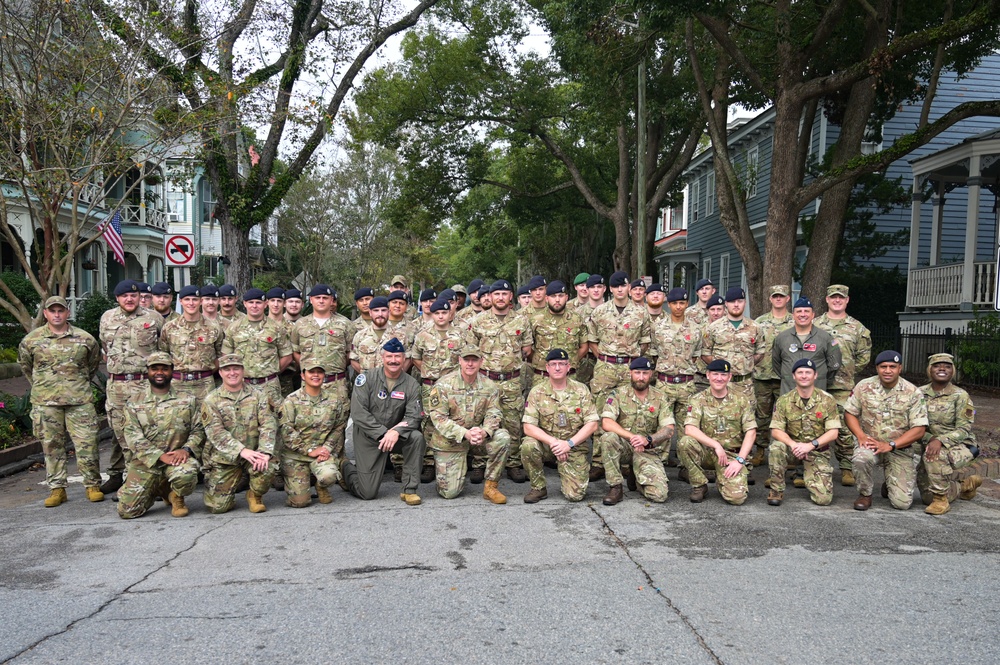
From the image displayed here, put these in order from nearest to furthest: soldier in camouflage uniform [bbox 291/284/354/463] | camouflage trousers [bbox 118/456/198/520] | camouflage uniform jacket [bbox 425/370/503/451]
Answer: camouflage trousers [bbox 118/456/198/520], camouflage uniform jacket [bbox 425/370/503/451], soldier in camouflage uniform [bbox 291/284/354/463]

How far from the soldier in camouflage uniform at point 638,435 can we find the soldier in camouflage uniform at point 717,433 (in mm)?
239

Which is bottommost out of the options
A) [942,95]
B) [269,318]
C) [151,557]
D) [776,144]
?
[151,557]

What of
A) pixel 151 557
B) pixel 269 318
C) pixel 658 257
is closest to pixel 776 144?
pixel 269 318

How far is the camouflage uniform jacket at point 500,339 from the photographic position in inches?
327

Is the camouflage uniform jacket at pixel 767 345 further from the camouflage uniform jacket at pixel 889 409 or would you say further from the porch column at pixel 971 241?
the porch column at pixel 971 241

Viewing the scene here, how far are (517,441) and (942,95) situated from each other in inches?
809

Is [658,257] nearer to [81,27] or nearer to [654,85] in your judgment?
[654,85]

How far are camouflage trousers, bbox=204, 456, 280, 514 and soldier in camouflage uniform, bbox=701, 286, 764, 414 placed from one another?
188 inches

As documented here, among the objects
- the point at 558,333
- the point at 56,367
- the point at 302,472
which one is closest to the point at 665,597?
the point at 302,472

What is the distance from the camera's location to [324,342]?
8281 millimetres

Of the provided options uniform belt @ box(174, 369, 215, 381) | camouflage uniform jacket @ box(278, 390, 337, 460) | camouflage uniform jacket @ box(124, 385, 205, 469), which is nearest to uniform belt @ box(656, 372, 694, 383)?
camouflage uniform jacket @ box(278, 390, 337, 460)

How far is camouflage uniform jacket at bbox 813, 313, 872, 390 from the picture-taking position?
8.17 meters

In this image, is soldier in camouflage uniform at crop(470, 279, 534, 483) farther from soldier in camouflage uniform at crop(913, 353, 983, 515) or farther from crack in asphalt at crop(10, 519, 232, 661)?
soldier in camouflage uniform at crop(913, 353, 983, 515)

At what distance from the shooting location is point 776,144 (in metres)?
12.5
